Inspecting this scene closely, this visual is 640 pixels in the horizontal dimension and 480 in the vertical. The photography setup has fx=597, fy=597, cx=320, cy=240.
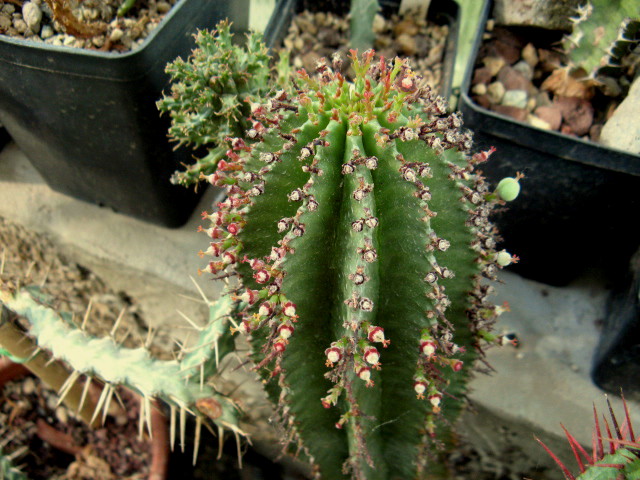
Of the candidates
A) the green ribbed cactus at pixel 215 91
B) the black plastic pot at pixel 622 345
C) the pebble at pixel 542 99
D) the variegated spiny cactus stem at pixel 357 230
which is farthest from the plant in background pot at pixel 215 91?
the black plastic pot at pixel 622 345

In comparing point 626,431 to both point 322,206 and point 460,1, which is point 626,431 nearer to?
point 322,206

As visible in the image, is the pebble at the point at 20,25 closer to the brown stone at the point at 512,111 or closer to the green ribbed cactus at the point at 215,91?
the green ribbed cactus at the point at 215,91

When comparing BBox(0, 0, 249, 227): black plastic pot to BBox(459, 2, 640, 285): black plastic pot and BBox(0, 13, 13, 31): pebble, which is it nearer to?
BBox(0, 13, 13, 31): pebble

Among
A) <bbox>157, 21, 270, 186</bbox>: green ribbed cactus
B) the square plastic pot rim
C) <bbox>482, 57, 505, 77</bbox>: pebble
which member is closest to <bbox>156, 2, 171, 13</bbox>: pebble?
the square plastic pot rim

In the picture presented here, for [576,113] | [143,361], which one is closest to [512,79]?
[576,113]

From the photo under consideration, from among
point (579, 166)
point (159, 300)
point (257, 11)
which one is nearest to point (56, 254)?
point (159, 300)

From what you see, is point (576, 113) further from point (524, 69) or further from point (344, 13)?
point (344, 13)
